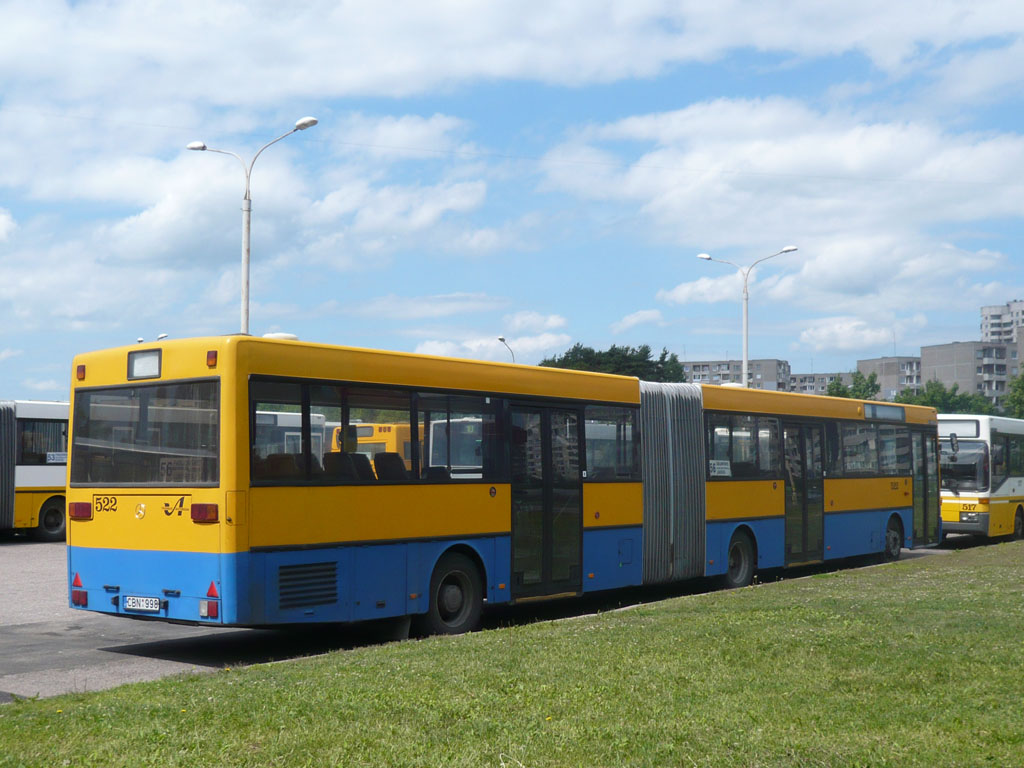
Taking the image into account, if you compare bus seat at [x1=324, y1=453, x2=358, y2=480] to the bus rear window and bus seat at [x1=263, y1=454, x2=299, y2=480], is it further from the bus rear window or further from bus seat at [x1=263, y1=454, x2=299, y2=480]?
the bus rear window

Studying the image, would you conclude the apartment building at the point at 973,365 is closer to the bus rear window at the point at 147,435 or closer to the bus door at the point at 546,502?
the bus door at the point at 546,502

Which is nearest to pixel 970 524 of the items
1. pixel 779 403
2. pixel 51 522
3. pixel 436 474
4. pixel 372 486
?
pixel 779 403

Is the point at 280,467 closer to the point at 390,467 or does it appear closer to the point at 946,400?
the point at 390,467

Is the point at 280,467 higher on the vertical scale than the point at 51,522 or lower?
higher

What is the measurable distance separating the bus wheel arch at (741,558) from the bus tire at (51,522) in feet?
51.1

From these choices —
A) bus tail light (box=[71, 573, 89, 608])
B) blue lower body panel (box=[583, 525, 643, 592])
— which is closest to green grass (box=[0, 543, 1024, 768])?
bus tail light (box=[71, 573, 89, 608])

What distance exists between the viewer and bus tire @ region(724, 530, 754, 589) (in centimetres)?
1791

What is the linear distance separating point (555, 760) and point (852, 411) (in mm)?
16116

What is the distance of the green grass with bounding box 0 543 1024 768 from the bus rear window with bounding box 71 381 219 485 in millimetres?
2080

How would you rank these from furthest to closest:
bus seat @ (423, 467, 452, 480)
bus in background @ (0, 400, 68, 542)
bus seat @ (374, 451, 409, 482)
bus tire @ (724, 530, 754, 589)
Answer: bus in background @ (0, 400, 68, 542) < bus tire @ (724, 530, 754, 589) < bus seat @ (423, 467, 452, 480) < bus seat @ (374, 451, 409, 482)

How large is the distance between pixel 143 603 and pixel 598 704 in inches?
209

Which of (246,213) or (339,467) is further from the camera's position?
(246,213)

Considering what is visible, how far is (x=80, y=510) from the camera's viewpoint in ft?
38.2

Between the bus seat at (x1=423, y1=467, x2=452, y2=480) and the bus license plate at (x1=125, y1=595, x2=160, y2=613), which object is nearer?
the bus license plate at (x1=125, y1=595, x2=160, y2=613)
